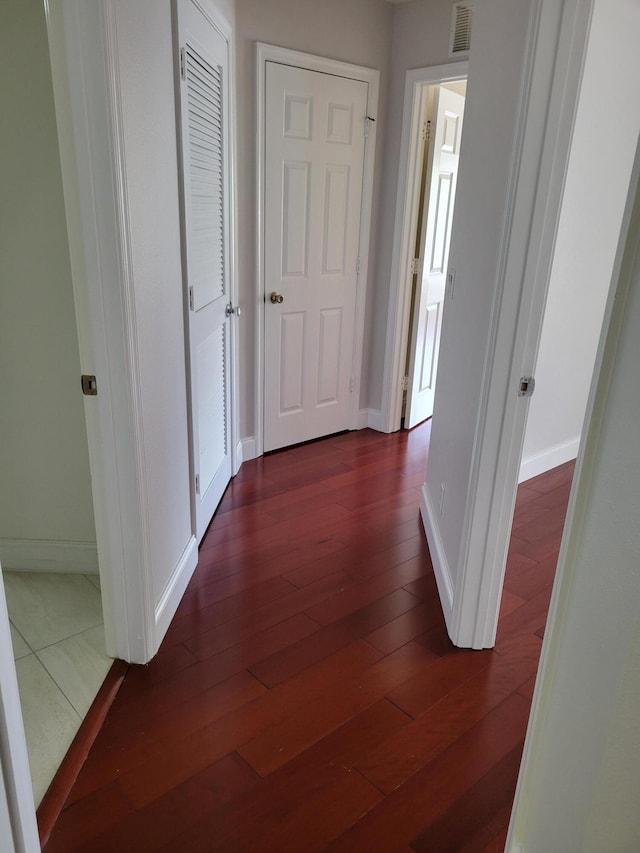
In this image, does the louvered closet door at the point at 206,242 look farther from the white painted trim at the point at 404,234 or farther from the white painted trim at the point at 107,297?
the white painted trim at the point at 404,234

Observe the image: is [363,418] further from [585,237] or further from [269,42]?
[269,42]

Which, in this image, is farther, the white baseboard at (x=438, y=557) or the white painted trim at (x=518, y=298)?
the white baseboard at (x=438, y=557)

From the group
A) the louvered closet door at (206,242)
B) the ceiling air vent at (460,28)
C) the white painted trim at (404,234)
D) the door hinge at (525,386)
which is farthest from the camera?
the white painted trim at (404,234)

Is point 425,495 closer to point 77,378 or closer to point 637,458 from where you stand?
point 77,378

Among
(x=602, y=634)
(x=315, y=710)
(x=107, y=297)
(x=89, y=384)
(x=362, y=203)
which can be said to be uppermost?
(x=362, y=203)

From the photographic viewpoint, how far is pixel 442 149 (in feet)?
12.4

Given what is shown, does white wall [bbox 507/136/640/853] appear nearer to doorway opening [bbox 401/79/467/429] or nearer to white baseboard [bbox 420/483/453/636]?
white baseboard [bbox 420/483/453/636]

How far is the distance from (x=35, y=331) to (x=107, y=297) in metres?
0.72

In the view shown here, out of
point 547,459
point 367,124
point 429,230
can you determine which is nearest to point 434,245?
point 429,230

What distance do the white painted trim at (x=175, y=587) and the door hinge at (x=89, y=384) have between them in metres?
0.76

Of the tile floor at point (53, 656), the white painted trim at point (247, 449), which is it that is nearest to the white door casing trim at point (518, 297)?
the tile floor at point (53, 656)

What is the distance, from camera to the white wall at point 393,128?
11.0 feet

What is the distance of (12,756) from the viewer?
0.99m

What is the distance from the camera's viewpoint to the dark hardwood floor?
4.92 ft
